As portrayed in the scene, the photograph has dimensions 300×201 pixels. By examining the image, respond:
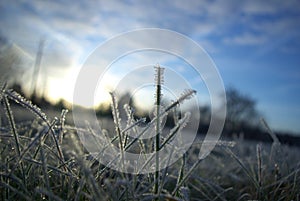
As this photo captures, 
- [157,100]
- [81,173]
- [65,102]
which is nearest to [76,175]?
[81,173]

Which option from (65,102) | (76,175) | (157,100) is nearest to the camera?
(157,100)

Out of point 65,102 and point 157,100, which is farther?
point 65,102

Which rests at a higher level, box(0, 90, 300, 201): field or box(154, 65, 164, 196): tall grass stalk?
box(154, 65, 164, 196): tall grass stalk

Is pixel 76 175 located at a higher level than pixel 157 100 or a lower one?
lower

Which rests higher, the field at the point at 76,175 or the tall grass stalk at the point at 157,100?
the tall grass stalk at the point at 157,100

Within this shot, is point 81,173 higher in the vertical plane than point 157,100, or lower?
lower

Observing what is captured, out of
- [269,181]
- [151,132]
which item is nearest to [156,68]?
[151,132]

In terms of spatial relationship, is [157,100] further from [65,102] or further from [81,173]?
[65,102]

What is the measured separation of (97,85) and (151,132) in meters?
0.41

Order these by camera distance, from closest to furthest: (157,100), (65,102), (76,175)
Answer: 1. (157,100)
2. (76,175)
3. (65,102)

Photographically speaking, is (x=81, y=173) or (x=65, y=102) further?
(x=65, y=102)

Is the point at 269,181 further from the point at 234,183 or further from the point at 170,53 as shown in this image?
the point at 170,53

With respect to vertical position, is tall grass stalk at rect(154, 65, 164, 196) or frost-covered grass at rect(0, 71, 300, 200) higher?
tall grass stalk at rect(154, 65, 164, 196)

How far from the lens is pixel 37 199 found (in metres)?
1.14
